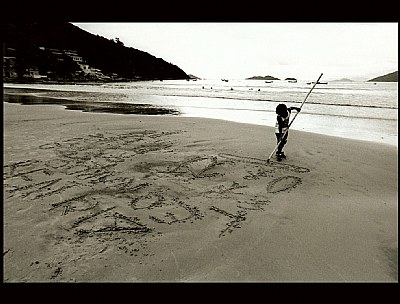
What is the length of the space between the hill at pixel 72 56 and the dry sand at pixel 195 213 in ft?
301

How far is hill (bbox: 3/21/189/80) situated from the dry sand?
91821mm

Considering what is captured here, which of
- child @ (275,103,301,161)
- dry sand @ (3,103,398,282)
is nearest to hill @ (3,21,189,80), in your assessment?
dry sand @ (3,103,398,282)

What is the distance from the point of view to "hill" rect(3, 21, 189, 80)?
90.7 meters

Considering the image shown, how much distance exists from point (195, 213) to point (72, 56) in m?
135

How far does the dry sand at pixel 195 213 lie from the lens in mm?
2912

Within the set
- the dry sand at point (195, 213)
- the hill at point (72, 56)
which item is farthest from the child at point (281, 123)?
the hill at point (72, 56)

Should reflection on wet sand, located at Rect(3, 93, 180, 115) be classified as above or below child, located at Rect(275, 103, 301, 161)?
above

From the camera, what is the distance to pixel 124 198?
452cm

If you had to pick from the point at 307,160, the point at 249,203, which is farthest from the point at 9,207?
the point at 307,160

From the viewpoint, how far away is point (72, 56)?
12006cm

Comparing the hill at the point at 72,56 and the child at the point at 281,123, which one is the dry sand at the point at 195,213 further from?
the hill at the point at 72,56

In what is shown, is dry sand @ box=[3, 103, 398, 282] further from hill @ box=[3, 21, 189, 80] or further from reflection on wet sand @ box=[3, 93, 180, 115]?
hill @ box=[3, 21, 189, 80]

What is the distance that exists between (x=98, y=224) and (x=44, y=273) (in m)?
0.99
